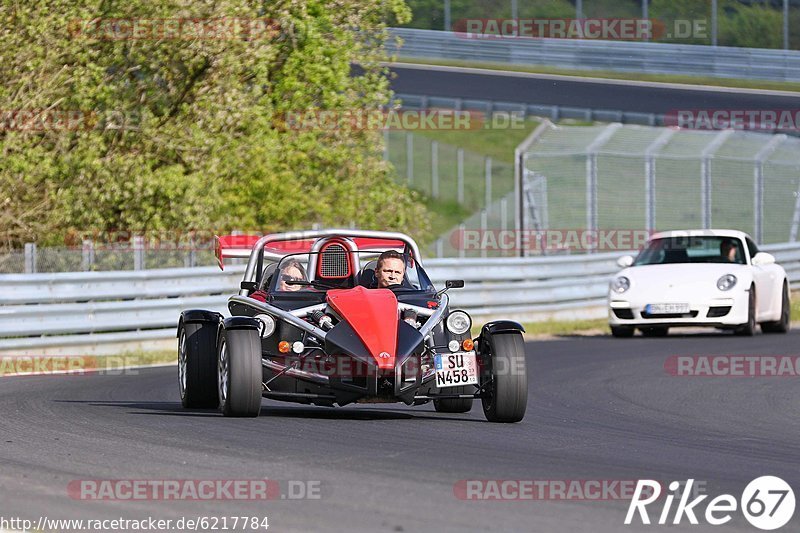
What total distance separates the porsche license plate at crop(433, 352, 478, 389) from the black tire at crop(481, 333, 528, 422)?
0.14 meters

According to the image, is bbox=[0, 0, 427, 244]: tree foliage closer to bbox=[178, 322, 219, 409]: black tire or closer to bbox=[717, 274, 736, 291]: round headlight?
bbox=[717, 274, 736, 291]: round headlight

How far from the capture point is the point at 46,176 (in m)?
21.1

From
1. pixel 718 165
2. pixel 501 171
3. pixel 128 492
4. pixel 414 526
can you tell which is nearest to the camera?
pixel 414 526

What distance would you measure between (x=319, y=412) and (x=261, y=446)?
246 cm

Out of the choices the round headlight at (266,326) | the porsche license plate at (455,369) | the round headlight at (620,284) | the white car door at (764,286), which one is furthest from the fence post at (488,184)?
the porsche license plate at (455,369)

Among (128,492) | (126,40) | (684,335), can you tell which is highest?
(126,40)

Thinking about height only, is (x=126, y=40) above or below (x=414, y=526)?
above

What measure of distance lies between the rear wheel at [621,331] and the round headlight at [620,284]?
601 millimetres

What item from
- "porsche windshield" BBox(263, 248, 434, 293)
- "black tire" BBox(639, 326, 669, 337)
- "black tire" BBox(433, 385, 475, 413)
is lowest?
"black tire" BBox(639, 326, 669, 337)

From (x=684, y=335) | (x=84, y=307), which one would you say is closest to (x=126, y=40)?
(x=84, y=307)

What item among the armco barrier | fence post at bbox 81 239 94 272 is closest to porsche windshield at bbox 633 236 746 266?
the armco barrier

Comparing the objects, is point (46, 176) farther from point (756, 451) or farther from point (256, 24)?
point (756, 451)

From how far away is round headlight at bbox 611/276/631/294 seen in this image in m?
19.6

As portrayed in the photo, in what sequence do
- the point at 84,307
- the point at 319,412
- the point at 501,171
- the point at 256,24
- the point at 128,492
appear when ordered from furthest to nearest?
the point at 501,171, the point at 256,24, the point at 84,307, the point at 319,412, the point at 128,492
